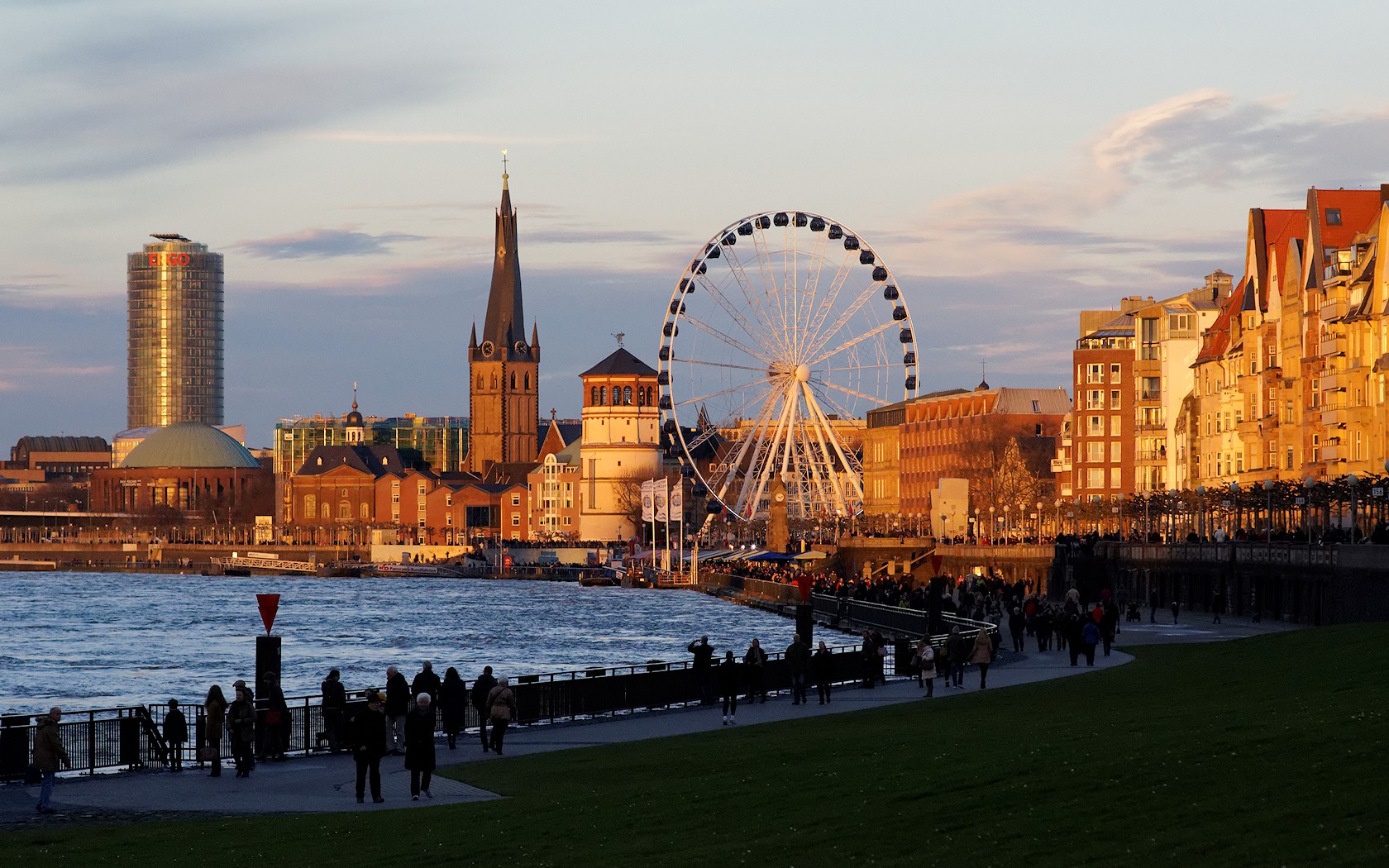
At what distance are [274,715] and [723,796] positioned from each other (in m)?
12.0

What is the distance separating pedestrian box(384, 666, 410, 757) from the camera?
34.7m

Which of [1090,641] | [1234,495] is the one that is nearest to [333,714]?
[1090,641]

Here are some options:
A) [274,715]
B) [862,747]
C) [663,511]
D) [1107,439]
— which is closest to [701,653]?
[274,715]

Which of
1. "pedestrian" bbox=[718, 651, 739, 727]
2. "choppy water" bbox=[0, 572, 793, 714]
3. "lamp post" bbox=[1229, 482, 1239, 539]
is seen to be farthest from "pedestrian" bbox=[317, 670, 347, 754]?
"lamp post" bbox=[1229, 482, 1239, 539]

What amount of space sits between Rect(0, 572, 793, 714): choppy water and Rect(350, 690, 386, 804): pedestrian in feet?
115

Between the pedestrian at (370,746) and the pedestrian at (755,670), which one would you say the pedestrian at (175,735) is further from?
the pedestrian at (755,670)

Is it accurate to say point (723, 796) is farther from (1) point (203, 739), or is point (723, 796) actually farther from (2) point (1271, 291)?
(2) point (1271, 291)

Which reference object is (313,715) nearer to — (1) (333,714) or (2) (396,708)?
(1) (333,714)

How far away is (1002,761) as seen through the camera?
2502 cm

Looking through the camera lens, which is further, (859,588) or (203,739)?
(859,588)

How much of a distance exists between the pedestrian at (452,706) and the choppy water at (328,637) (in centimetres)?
2633

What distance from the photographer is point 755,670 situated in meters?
45.6

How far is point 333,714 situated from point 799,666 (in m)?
11.4

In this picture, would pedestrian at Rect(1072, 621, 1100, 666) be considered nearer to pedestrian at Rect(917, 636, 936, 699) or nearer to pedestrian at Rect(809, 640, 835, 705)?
pedestrian at Rect(917, 636, 936, 699)
